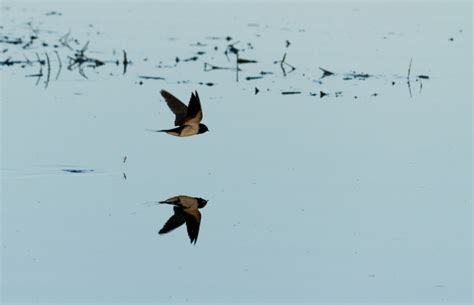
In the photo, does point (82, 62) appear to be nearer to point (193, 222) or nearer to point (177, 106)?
point (177, 106)

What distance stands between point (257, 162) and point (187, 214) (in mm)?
1462

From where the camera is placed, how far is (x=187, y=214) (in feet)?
24.1

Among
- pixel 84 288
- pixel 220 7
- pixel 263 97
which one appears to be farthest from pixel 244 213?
pixel 220 7

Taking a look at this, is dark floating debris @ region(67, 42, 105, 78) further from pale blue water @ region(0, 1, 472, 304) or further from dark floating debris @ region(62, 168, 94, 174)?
dark floating debris @ region(62, 168, 94, 174)

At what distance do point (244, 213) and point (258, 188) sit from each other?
2.05 feet

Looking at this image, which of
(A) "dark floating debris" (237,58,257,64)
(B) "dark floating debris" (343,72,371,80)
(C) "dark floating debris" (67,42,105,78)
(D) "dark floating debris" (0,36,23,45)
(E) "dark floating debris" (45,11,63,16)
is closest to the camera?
(B) "dark floating debris" (343,72,371,80)

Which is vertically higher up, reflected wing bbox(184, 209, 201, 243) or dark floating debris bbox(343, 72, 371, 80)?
reflected wing bbox(184, 209, 201, 243)

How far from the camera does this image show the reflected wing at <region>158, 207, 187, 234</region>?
23.0 ft

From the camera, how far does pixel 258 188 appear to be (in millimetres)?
7961

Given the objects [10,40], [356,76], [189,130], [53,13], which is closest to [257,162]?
[189,130]

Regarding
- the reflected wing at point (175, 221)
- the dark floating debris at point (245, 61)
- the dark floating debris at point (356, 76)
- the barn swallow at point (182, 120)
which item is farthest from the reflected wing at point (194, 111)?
the dark floating debris at point (245, 61)

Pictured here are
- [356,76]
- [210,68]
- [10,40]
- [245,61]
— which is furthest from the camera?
[10,40]

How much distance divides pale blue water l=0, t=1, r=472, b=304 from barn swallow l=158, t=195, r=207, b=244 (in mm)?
A: 68

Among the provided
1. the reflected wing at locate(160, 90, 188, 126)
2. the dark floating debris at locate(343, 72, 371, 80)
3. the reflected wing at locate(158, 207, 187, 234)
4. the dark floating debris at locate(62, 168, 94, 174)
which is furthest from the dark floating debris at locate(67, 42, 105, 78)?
the reflected wing at locate(158, 207, 187, 234)
